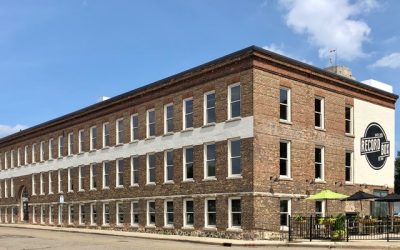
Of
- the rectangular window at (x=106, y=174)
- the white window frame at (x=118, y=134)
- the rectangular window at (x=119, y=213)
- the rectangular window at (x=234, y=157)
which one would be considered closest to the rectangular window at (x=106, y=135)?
the white window frame at (x=118, y=134)

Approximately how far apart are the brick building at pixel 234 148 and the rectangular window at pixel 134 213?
0.34 ft

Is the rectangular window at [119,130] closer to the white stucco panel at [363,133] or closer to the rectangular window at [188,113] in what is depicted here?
the rectangular window at [188,113]

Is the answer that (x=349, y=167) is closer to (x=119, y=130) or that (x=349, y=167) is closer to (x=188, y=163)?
(x=188, y=163)

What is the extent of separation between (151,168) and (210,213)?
7.69 meters

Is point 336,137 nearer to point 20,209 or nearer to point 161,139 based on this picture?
point 161,139

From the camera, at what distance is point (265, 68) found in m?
31.2

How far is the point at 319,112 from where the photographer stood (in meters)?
34.6

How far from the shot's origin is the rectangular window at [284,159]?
3175 cm

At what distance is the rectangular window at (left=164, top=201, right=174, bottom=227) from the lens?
36.4 metres

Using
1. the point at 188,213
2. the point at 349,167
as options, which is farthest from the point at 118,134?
the point at 349,167

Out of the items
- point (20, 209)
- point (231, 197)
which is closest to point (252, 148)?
point (231, 197)

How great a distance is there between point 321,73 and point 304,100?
2.39m

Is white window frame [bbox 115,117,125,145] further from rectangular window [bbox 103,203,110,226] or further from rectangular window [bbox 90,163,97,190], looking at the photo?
rectangular window [bbox 103,203,110,226]

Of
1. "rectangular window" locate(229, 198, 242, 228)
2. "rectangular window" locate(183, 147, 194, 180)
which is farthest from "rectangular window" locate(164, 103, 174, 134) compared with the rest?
"rectangular window" locate(229, 198, 242, 228)
